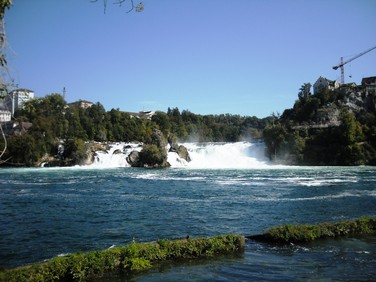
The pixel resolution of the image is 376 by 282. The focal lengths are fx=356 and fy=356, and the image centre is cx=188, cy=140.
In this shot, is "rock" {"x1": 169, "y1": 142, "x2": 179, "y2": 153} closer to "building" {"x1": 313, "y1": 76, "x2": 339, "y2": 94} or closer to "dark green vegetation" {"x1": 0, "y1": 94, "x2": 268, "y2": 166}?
"dark green vegetation" {"x1": 0, "y1": 94, "x2": 268, "y2": 166}

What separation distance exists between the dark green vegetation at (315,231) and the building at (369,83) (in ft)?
289

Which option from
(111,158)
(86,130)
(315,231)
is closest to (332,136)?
(111,158)

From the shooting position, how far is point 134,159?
73.3 metres

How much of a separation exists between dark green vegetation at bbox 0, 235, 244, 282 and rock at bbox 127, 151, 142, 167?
2406 inches

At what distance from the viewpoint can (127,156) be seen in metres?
73.7

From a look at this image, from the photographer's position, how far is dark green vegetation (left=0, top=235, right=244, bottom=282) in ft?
31.5

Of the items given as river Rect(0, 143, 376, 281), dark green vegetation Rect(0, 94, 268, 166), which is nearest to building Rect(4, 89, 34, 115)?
river Rect(0, 143, 376, 281)

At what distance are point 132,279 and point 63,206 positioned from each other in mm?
15516

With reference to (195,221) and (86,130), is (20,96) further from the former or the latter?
(86,130)

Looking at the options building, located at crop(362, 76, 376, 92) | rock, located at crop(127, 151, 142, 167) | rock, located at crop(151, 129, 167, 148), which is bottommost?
rock, located at crop(127, 151, 142, 167)

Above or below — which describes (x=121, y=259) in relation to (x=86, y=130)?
below

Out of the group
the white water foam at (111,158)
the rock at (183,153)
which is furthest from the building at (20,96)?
the rock at (183,153)

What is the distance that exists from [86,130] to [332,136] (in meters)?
67.6

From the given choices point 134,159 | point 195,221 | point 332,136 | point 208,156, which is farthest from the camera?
A: point 332,136
